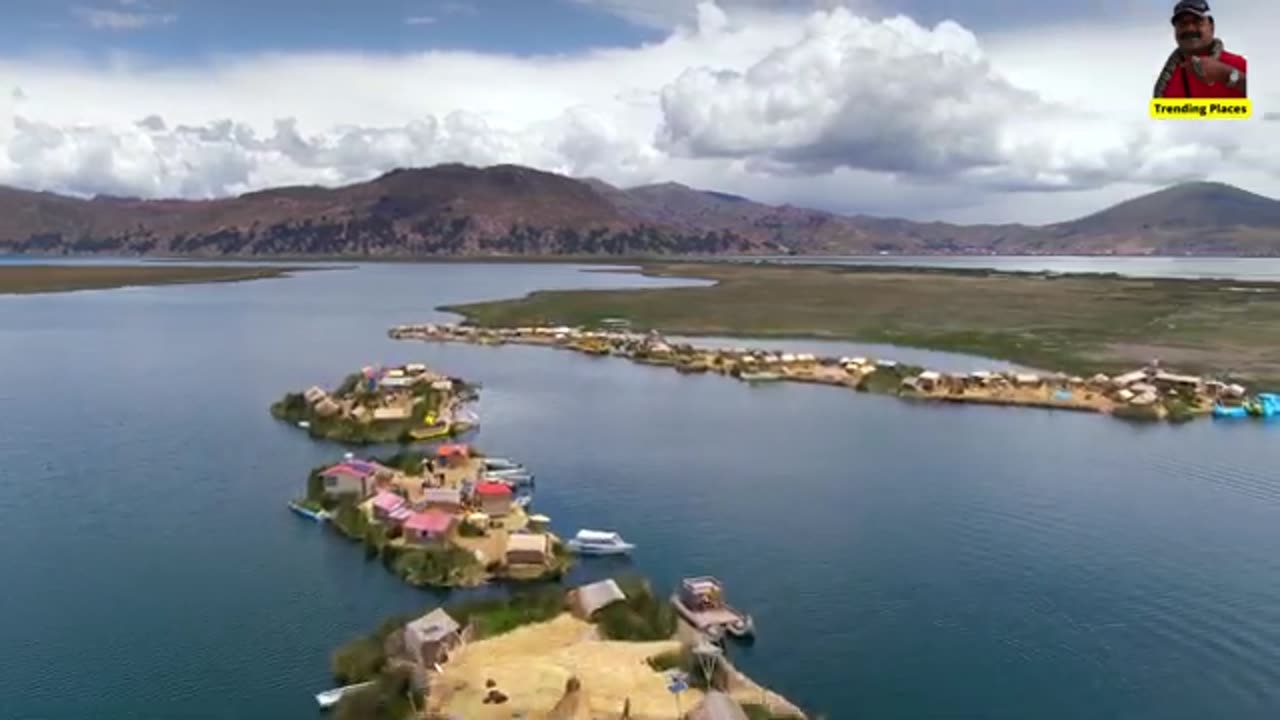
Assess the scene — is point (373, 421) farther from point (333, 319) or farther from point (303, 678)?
point (333, 319)

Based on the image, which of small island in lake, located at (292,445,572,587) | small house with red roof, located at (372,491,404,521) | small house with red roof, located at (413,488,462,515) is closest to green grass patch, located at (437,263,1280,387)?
small island in lake, located at (292,445,572,587)

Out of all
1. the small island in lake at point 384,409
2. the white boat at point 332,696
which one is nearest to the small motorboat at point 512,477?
the small island in lake at point 384,409

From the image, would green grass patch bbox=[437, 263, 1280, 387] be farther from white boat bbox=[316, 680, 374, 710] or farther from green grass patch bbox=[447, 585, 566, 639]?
white boat bbox=[316, 680, 374, 710]

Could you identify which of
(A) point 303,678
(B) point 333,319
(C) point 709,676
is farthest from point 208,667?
(B) point 333,319

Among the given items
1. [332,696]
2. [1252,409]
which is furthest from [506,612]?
[1252,409]

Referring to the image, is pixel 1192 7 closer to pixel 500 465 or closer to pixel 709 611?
pixel 709 611

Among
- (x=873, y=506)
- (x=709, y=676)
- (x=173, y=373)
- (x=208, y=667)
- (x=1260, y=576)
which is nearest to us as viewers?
(x=709, y=676)
